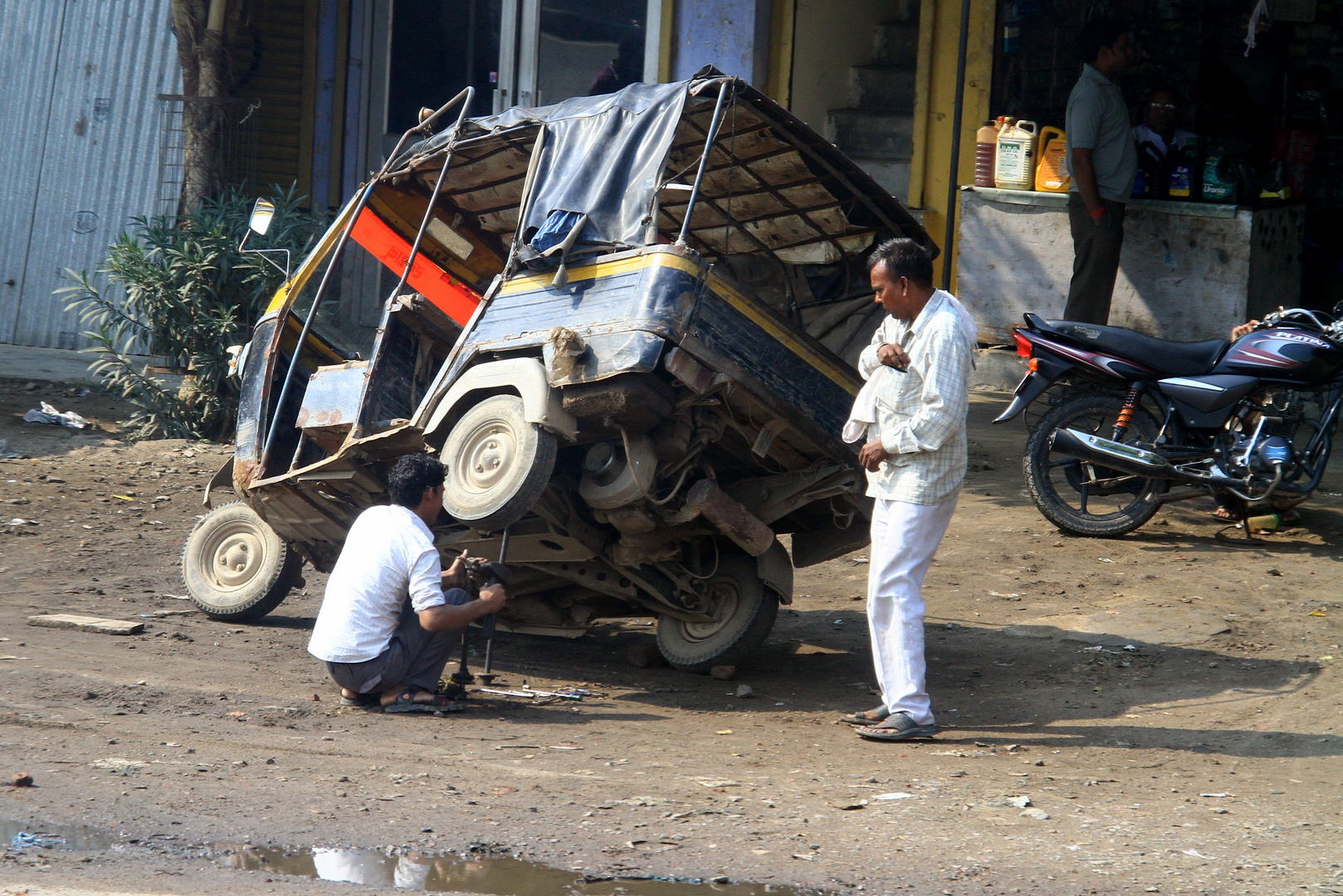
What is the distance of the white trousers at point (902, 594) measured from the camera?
477 centimetres

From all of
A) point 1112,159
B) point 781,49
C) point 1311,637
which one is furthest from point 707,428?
point 781,49

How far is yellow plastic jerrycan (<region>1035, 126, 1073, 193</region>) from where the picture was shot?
1002 centimetres

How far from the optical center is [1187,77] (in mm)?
11438

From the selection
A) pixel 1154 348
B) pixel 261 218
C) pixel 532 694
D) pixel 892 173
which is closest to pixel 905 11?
pixel 892 173

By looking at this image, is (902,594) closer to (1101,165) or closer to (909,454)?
(909,454)

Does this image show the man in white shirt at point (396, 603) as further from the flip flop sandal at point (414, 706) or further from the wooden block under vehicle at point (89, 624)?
the wooden block under vehicle at point (89, 624)

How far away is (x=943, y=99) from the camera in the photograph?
10.8 metres

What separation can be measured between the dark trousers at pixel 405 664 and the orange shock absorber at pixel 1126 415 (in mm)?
4013

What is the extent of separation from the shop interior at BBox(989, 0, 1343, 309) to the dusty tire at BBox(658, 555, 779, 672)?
6350 millimetres

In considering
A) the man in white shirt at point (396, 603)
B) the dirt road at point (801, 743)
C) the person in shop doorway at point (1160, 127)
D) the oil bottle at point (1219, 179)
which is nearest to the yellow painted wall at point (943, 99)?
the person in shop doorway at point (1160, 127)

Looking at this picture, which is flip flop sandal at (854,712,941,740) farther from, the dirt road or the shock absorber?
the shock absorber

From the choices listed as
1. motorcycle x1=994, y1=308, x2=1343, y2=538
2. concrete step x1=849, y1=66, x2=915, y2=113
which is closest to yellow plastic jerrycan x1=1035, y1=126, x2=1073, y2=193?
concrete step x1=849, y1=66, x2=915, y2=113

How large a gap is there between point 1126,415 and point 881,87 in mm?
5437

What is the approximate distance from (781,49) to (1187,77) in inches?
141
